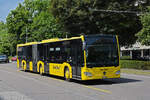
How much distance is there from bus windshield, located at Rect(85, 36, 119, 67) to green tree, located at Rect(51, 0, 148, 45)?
1822cm

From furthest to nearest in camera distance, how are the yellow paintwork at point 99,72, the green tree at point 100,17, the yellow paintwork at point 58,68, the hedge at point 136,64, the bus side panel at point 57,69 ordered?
1. the green tree at point 100,17
2. the hedge at point 136,64
3. the bus side panel at point 57,69
4. the yellow paintwork at point 58,68
5. the yellow paintwork at point 99,72

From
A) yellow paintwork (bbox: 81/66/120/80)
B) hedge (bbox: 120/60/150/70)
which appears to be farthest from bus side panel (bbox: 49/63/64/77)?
hedge (bbox: 120/60/150/70)

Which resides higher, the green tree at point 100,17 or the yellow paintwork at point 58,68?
the green tree at point 100,17

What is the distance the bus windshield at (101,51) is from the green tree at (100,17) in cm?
1822

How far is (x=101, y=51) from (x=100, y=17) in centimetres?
2019

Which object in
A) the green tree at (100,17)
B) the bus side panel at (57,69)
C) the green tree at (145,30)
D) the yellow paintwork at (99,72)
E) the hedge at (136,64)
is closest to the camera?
the yellow paintwork at (99,72)

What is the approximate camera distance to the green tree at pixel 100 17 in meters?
35.5

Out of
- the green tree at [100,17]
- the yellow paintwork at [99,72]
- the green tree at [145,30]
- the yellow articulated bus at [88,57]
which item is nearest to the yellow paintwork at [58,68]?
the yellow articulated bus at [88,57]

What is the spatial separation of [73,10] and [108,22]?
15.5 ft

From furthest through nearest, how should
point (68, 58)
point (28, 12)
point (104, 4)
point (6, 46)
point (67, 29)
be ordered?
point (6, 46)
point (28, 12)
point (67, 29)
point (104, 4)
point (68, 58)

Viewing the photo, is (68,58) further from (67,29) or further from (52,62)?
(67,29)

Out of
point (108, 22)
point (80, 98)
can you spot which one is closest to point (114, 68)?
point (80, 98)

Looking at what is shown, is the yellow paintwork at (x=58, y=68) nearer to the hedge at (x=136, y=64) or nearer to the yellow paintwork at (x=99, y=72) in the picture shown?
the yellow paintwork at (x=99, y=72)

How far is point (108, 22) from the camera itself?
36.0 meters
